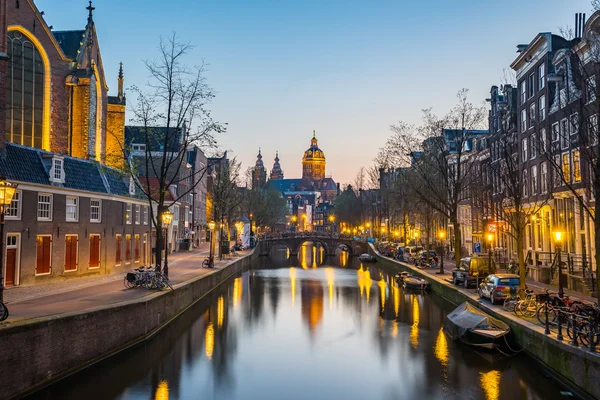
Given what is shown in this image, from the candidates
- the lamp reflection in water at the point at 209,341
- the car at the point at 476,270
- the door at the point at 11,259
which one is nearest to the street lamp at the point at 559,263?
the car at the point at 476,270

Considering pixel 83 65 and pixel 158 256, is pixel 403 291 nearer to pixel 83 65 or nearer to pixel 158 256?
pixel 158 256

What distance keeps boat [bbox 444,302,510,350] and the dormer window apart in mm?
23358

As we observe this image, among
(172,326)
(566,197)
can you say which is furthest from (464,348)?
(566,197)

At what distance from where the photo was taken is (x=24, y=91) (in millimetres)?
37125

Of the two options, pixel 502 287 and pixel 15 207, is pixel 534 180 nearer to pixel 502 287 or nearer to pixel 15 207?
pixel 502 287

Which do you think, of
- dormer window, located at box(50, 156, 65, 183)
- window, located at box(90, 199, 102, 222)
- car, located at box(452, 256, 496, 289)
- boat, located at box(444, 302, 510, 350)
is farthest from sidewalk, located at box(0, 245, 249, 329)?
car, located at box(452, 256, 496, 289)

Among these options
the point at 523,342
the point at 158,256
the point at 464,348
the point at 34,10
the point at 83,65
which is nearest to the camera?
the point at 523,342

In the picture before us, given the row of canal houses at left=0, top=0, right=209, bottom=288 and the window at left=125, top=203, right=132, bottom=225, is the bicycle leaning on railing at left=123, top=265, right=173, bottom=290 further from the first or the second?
the window at left=125, top=203, right=132, bottom=225

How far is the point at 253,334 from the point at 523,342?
526 inches

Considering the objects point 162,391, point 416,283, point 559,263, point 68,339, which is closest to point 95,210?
point 68,339

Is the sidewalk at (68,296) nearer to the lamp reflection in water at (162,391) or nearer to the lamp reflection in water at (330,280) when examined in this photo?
the lamp reflection in water at (162,391)

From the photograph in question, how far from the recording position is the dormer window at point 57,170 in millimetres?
30973

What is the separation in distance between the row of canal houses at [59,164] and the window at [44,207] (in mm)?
58

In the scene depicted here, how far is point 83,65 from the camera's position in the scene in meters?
43.8
